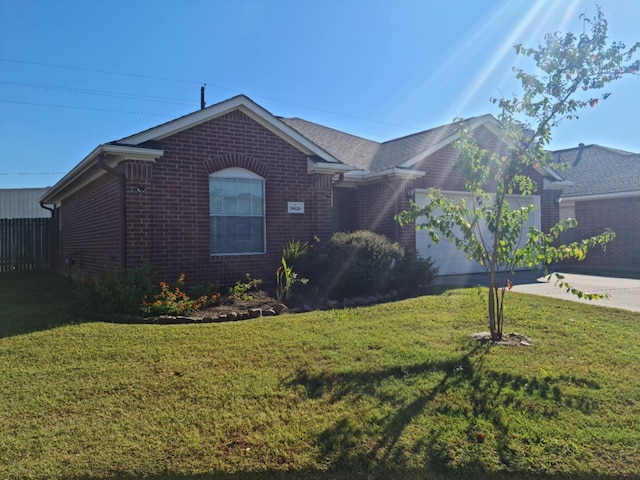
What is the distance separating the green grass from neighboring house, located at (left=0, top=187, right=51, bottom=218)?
96.5 ft

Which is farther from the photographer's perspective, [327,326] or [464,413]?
[327,326]

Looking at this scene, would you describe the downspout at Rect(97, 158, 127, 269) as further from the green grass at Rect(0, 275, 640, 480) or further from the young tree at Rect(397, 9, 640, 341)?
the young tree at Rect(397, 9, 640, 341)

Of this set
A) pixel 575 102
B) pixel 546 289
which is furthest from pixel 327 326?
pixel 546 289

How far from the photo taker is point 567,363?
17.4 ft

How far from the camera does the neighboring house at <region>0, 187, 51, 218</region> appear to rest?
105ft

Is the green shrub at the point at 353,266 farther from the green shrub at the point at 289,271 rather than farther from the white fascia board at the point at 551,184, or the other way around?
the white fascia board at the point at 551,184

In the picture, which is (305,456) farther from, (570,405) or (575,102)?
(575,102)

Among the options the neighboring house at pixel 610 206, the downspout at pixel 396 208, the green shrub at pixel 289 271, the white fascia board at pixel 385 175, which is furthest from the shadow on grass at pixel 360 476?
the neighboring house at pixel 610 206

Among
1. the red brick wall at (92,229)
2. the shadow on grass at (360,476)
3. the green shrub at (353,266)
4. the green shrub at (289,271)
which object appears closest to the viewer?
the shadow on grass at (360,476)

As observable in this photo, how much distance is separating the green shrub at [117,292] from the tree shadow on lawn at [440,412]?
3844mm

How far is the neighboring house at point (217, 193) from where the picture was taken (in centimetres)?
905

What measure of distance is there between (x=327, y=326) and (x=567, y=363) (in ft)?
10.0

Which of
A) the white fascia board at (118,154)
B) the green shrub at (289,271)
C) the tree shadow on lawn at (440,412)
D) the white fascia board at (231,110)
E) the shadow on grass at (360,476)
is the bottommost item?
the shadow on grass at (360,476)

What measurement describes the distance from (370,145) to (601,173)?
31.7ft
